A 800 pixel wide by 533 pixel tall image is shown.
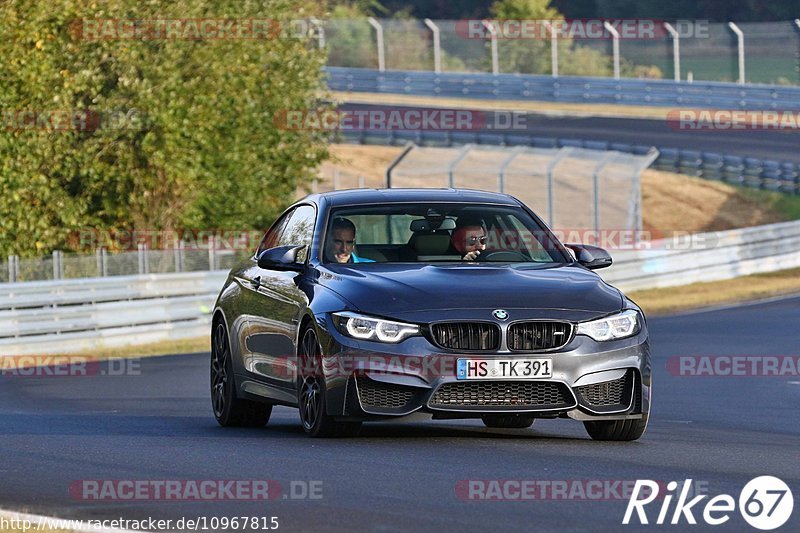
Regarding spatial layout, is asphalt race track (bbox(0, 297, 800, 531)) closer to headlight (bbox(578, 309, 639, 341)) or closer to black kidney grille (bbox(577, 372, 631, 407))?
black kidney grille (bbox(577, 372, 631, 407))

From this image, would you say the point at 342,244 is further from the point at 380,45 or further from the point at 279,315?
the point at 380,45

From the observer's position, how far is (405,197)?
1217 centimetres

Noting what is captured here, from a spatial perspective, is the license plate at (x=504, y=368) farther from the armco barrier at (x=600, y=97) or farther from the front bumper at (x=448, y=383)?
the armco barrier at (x=600, y=97)

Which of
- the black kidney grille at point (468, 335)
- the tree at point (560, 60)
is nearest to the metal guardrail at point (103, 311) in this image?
the black kidney grille at point (468, 335)

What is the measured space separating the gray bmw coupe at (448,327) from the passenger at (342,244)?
0.03ft

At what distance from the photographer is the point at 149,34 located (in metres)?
30.2

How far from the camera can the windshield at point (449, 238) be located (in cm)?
1180

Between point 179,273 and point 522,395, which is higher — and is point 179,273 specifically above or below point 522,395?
below

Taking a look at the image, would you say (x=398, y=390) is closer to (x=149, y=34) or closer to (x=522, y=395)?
(x=522, y=395)

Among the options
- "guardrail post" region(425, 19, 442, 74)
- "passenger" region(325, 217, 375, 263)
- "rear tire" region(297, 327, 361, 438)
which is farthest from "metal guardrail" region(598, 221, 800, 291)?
"guardrail post" region(425, 19, 442, 74)

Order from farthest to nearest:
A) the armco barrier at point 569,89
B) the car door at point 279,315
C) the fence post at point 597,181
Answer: the armco barrier at point 569,89 < the fence post at point 597,181 < the car door at point 279,315

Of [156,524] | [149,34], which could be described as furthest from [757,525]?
[149,34]

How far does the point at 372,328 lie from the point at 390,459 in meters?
0.89

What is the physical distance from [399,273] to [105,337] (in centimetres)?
1464
